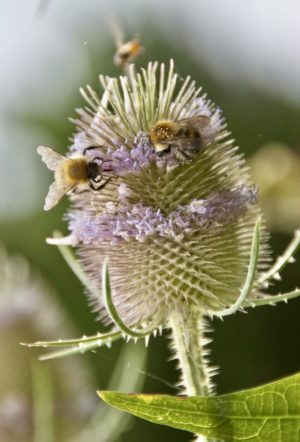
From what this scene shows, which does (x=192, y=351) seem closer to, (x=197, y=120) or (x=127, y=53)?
(x=197, y=120)

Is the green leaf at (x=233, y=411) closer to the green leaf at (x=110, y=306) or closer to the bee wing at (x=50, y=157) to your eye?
the green leaf at (x=110, y=306)

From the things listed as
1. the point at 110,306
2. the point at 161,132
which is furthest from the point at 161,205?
the point at 110,306

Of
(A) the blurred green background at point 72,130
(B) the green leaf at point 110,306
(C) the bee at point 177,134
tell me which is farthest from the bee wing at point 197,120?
(B) the green leaf at point 110,306

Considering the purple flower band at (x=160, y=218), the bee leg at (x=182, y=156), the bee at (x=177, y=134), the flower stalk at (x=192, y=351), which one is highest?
the bee at (x=177, y=134)

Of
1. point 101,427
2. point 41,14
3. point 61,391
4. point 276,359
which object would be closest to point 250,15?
point 41,14

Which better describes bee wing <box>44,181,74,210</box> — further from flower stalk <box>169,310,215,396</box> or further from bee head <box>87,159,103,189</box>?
flower stalk <box>169,310,215,396</box>

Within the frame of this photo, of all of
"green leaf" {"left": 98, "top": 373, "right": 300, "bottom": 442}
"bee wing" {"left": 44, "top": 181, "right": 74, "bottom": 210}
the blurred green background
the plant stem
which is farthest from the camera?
the blurred green background

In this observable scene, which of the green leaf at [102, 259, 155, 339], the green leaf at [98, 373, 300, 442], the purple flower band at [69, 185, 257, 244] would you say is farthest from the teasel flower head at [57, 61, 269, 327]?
the green leaf at [98, 373, 300, 442]
